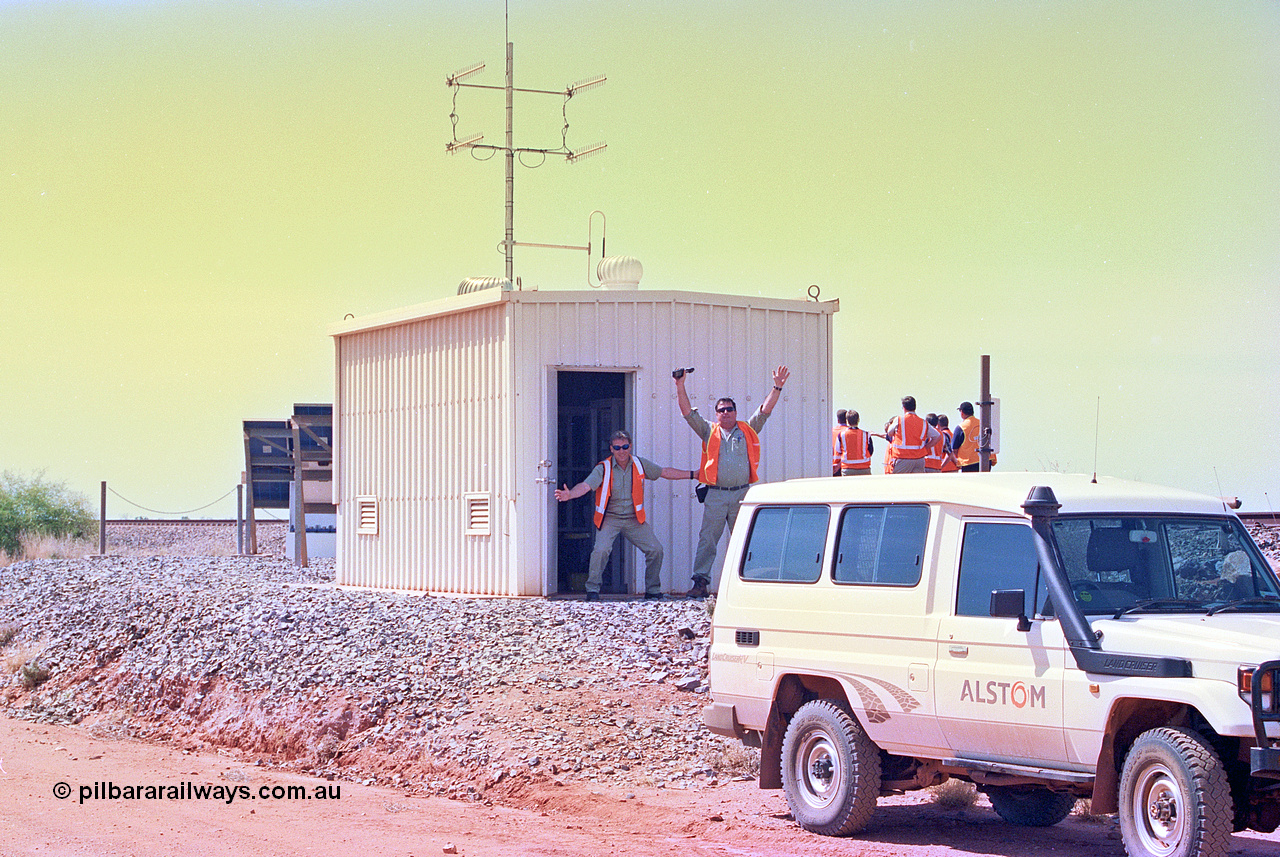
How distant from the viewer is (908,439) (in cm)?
1736

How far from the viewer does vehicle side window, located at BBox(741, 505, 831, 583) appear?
9.04 meters

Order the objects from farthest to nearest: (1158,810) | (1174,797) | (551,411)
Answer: (551,411) → (1158,810) → (1174,797)

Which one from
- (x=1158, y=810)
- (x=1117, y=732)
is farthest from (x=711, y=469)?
(x=1158, y=810)

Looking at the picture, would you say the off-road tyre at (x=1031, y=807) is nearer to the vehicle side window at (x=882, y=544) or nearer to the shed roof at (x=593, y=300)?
the vehicle side window at (x=882, y=544)

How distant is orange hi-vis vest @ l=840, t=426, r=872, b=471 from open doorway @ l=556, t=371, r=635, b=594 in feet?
9.53

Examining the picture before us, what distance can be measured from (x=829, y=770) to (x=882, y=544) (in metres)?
1.41

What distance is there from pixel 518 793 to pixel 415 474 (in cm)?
941

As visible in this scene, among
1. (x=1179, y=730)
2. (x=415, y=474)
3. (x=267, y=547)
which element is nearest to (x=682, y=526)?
(x=415, y=474)

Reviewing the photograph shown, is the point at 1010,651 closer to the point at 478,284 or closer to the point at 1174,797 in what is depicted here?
the point at 1174,797

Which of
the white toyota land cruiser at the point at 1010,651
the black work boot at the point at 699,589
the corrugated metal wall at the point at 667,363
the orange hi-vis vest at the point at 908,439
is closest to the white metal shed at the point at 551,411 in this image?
the corrugated metal wall at the point at 667,363

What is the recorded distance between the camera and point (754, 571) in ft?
30.9

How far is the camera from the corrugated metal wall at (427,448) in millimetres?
18016

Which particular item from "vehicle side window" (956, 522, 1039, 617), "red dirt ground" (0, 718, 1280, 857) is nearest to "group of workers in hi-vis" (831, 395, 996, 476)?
"red dirt ground" (0, 718, 1280, 857)

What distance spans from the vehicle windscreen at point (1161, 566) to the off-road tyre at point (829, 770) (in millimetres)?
1725
